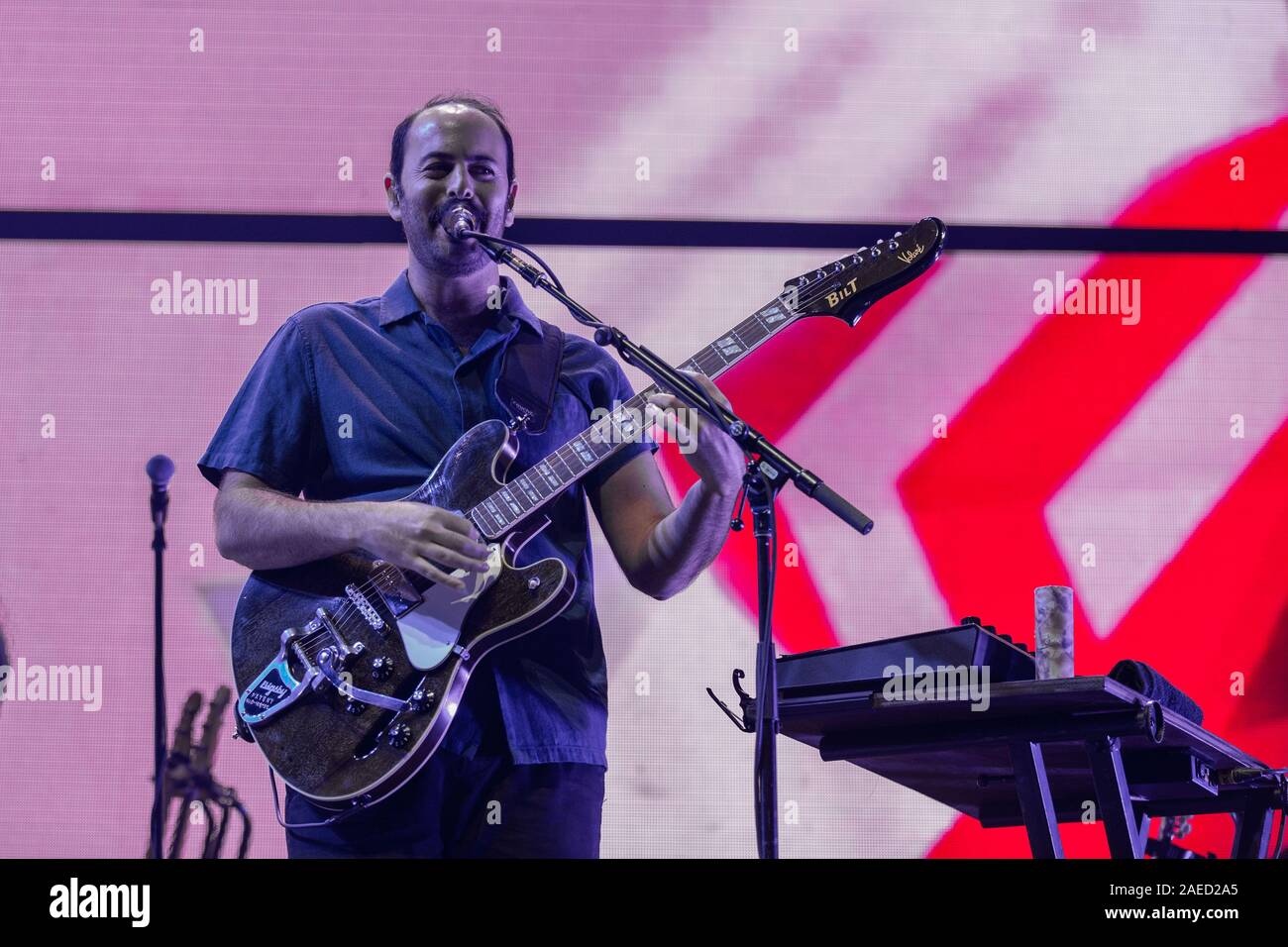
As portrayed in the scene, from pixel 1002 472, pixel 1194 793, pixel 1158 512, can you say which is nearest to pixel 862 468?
pixel 1002 472

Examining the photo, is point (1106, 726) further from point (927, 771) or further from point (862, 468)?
point (862, 468)

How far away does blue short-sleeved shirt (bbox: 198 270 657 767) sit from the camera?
2.34 m

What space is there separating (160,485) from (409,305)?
785 millimetres

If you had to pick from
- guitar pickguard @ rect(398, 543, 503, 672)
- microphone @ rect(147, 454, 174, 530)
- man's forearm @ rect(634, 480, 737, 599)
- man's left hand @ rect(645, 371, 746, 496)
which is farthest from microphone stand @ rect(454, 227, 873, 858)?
microphone @ rect(147, 454, 174, 530)

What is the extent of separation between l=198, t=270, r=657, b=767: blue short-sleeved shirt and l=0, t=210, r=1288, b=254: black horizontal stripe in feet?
1.91

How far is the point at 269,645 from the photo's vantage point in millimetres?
2344

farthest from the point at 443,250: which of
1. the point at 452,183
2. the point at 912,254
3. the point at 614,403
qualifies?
the point at 912,254

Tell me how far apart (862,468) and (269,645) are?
4.30 ft

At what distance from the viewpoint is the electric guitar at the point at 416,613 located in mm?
2227

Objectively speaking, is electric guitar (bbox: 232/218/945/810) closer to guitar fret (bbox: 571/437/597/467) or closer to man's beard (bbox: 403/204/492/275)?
guitar fret (bbox: 571/437/597/467)

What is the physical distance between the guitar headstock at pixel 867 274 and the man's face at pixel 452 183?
0.54 meters

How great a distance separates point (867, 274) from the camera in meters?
2.46

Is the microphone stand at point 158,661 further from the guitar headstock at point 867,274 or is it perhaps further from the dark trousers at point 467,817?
the guitar headstock at point 867,274

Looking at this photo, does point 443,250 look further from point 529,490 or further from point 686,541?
point 686,541
